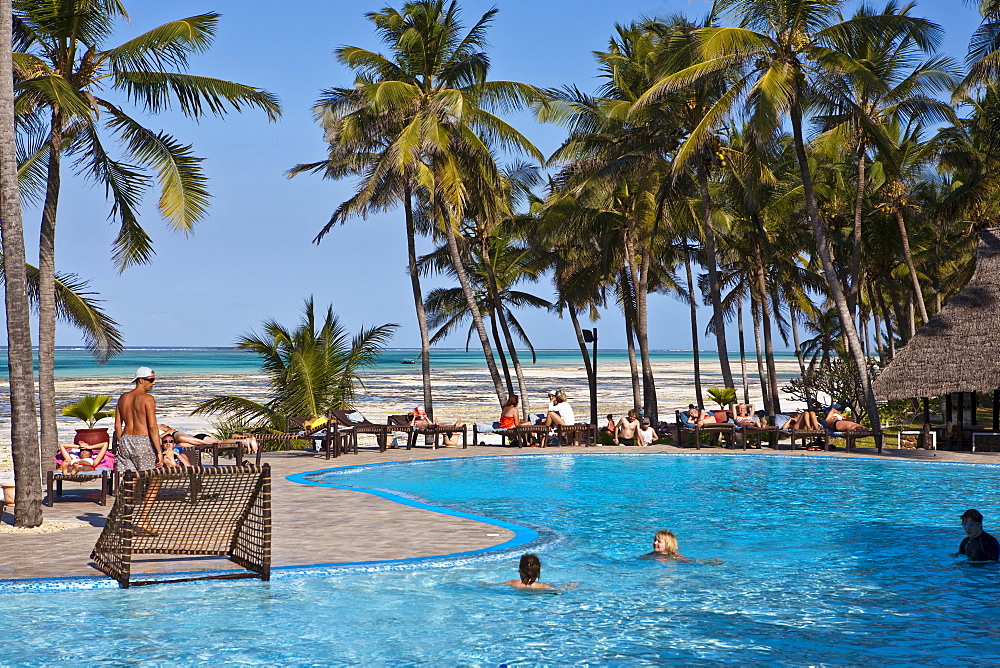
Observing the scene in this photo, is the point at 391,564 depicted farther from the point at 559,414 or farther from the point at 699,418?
the point at 699,418

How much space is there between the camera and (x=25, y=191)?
1305cm

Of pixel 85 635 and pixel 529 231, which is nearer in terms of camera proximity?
pixel 85 635

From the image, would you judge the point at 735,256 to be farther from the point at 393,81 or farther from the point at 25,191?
the point at 25,191

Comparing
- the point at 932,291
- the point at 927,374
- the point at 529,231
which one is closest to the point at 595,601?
the point at 927,374

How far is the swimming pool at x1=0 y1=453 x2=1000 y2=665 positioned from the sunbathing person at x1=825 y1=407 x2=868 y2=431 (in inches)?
305

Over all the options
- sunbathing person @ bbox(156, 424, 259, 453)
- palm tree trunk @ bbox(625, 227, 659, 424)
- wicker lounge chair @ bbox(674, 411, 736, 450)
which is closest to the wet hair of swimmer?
sunbathing person @ bbox(156, 424, 259, 453)

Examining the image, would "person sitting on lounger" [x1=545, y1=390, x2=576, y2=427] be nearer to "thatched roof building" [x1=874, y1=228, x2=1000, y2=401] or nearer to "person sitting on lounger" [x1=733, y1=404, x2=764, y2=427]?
"person sitting on lounger" [x1=733, y1=404, x2=764, y2=427]

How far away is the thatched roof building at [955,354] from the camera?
17.9m

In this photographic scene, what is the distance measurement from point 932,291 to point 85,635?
45378 millimetres

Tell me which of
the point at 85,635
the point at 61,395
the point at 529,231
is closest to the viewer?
the point at 85,635

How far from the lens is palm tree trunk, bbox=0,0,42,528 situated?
861 cm

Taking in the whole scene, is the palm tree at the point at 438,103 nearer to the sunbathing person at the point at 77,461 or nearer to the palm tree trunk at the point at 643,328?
the palm tree trunk at the point at 643,328

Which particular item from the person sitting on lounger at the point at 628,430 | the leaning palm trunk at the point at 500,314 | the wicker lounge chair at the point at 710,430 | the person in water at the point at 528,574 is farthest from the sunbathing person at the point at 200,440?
the leaning palm trunk at the point at 500,314

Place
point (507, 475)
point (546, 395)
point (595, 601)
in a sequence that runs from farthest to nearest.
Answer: point (546, 395) < point (507, 475) < point (595, 601)
